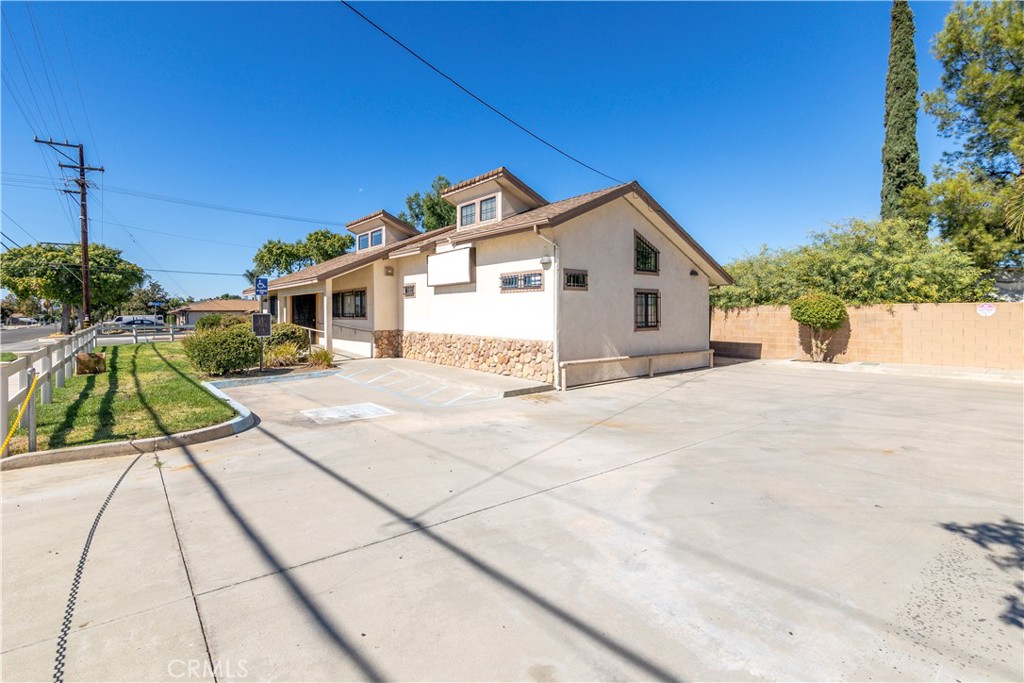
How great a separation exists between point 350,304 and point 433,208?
62.7 ft

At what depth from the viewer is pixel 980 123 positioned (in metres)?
19.7

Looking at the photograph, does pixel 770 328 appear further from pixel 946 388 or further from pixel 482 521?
pixel 482 521

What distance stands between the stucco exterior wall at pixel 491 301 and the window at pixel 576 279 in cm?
50

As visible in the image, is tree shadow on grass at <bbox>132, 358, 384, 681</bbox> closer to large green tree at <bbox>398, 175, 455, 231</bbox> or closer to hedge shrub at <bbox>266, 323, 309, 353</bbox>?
hedge shrub at <bbox>266, 323, 309, 353</bbox>

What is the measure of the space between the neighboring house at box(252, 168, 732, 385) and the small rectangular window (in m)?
0.18

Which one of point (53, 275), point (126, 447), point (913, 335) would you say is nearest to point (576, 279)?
point (126, 447)

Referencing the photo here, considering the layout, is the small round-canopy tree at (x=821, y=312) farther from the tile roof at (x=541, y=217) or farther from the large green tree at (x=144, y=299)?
the large green tree at (x=144, y=299)

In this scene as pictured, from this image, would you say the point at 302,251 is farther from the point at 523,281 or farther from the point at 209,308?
the point at 523,281

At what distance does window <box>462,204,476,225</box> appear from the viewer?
15.7m

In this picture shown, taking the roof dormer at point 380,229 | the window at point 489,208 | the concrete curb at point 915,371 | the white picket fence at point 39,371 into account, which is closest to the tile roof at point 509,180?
the window at point 489,208

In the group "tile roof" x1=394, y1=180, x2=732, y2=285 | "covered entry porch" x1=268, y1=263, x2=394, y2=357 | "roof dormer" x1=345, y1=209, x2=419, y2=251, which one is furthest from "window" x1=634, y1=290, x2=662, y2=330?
"roof dormer" x1=345, y1=209, x2=419, y2=251

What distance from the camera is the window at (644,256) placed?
14578mm

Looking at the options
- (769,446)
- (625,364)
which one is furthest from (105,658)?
(625,364)

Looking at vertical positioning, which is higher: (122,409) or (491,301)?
(491,301)
